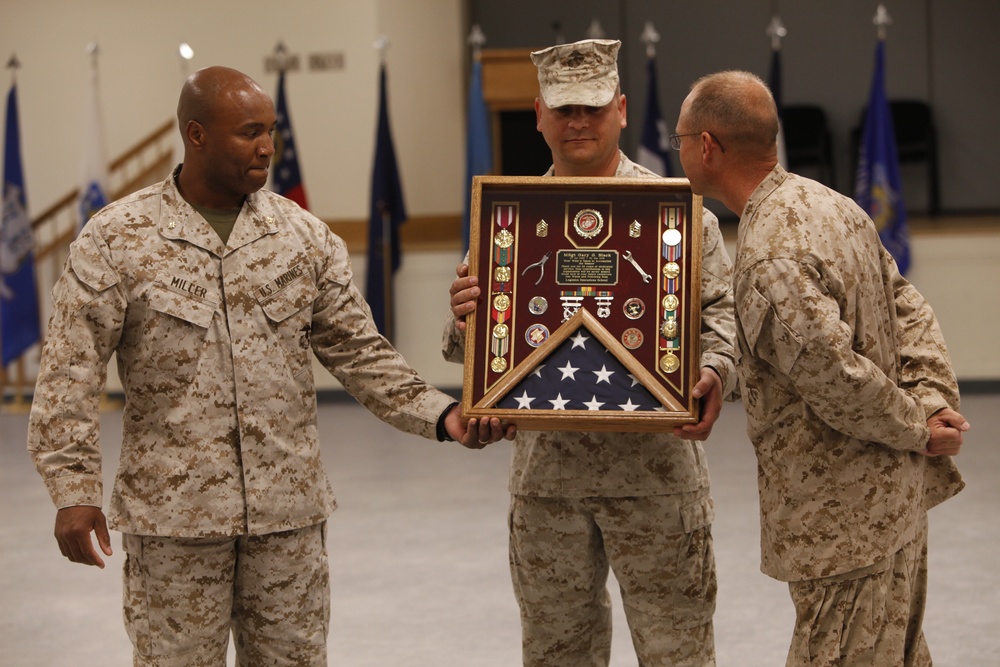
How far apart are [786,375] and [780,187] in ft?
1.23

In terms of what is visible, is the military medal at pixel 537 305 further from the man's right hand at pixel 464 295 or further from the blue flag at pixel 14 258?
the blue flag at pixel 14 258

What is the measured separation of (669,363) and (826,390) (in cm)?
36

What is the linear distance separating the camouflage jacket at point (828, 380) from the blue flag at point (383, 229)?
251 inches

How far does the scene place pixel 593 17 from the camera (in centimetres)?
1173

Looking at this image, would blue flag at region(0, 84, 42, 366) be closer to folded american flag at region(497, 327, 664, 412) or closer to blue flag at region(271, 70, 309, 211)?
blue flag at region(271, 70, 309, 211)

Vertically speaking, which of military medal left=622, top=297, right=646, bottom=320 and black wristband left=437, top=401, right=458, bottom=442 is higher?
military medal left=622, top=297, right=646, bottom=320

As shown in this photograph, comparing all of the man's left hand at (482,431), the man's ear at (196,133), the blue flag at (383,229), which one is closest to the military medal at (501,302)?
the man's left hand at (482,431)

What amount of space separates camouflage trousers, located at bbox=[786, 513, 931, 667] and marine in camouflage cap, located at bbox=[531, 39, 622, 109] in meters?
1.14

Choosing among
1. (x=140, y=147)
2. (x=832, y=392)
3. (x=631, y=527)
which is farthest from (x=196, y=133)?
(x=140, y=147)

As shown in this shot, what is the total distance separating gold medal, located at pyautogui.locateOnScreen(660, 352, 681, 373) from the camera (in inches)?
101

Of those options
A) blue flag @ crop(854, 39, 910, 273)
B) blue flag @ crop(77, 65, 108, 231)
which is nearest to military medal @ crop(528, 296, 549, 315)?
blue flag @ crop(854, 39, 910, 273)

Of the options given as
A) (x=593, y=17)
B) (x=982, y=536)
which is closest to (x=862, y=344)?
(x=982, y=536)

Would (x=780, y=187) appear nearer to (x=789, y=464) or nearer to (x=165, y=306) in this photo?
(x=789, y=464)

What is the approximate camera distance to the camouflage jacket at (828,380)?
2316mm
